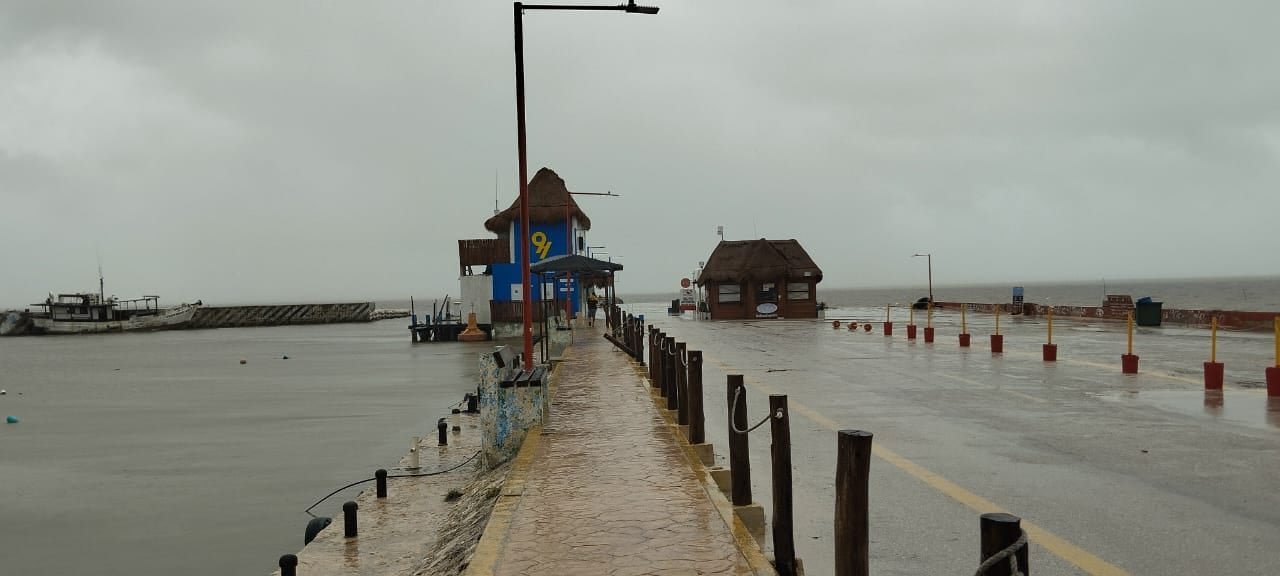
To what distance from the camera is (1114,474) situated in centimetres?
816

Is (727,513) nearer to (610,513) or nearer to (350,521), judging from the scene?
(610,513)

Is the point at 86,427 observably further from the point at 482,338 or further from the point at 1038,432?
the point at 482,338

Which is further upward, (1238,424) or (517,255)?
(517,255)

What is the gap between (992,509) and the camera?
276 inches

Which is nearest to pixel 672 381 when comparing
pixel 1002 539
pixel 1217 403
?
pixel 1217 403

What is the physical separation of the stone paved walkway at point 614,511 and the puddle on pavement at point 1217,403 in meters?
7.54

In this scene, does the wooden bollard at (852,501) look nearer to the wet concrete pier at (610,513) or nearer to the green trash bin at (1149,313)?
the wet concrete pier at (610,513)

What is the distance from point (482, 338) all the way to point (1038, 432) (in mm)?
45465

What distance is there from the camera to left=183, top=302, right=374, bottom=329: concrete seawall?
96.6 meters

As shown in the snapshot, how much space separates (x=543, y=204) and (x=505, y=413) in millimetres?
39932

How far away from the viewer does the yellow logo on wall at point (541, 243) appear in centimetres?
4781

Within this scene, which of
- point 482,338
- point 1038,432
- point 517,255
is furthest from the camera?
point 482,338

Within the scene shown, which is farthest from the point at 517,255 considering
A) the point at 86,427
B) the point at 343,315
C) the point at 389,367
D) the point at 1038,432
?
the point at 343,315

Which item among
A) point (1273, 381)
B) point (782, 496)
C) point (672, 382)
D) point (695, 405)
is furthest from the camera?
point (1273, 381)
